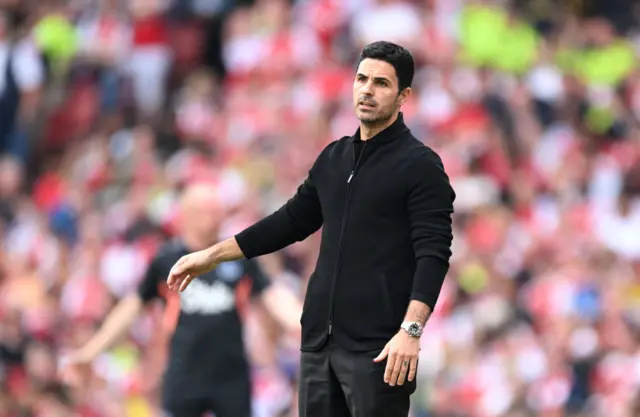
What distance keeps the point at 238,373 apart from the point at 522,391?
4004 millimetres

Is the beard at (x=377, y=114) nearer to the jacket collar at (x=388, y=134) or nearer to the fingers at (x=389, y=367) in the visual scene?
the jacket collar at (x=388, y=134)

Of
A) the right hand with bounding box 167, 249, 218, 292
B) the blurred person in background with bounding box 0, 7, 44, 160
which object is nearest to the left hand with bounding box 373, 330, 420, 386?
the right hand with bounding box 167, 249, 218, 292

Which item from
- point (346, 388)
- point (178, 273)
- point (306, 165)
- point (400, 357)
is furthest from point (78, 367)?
point (306, 165)

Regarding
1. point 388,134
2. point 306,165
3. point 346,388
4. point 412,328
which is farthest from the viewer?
point 306,165

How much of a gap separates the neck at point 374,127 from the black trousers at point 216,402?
3.38 meters

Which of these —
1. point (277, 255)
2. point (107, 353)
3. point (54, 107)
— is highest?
point (54, 107)

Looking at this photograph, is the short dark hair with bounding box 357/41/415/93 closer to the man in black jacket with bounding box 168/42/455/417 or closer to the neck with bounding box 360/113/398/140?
the man in black jacket with bounding box 168/42/455/417

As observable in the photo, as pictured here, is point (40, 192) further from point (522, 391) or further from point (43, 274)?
point (522, 391)

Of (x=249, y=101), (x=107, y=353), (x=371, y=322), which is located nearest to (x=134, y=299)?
(x=371, y=322)

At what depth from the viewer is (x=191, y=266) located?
7199mm

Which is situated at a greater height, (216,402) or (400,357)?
(400,357)

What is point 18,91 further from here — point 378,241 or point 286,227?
point 378,241

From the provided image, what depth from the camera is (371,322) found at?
676cm

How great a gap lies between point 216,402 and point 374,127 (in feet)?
11.4
